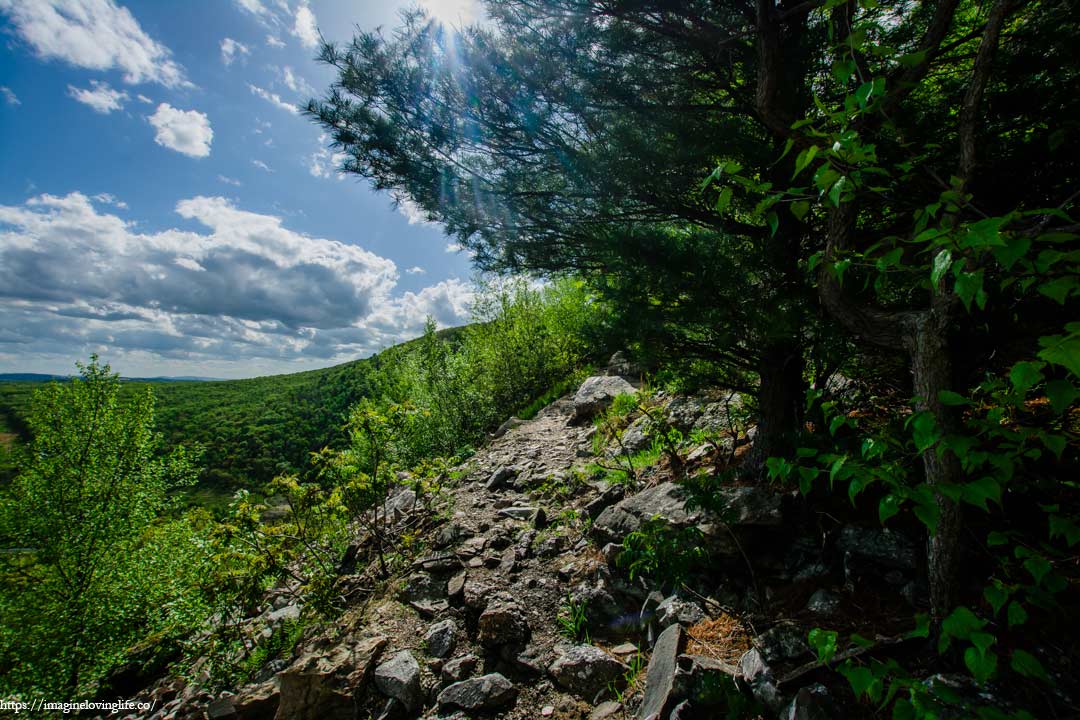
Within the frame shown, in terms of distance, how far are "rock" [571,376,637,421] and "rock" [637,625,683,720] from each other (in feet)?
19.9

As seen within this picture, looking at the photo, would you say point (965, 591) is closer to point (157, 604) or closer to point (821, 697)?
point (821, 697)

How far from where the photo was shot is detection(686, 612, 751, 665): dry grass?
2723 millimetres

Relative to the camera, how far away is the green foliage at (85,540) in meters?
10.6

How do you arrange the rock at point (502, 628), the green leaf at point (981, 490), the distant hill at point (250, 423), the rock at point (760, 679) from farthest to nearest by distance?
the distant hill at point (250, 423) → the rock at point (502, 628) → the rock at point (760, 679) → the green leaf at point (981, 490)

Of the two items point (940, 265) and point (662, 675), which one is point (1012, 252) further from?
point (662, 675)

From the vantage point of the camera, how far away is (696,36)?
3.44 m

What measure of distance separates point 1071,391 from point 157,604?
16.6m

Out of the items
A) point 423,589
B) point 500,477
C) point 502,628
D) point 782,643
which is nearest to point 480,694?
point 502,628

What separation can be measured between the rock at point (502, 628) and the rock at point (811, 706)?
200 cm

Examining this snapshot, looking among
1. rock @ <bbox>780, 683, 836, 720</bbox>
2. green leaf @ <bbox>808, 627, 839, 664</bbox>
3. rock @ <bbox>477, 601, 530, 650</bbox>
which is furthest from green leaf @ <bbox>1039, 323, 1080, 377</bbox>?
rock @ <bbox>477, 601, 530, 650</bbox>

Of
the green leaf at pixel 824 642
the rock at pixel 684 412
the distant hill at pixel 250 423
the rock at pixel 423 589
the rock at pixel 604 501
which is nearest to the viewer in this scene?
the green leaf at pixel 824 642

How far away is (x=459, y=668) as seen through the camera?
3334mm

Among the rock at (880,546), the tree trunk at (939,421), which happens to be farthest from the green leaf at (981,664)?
the rock at (880,546)

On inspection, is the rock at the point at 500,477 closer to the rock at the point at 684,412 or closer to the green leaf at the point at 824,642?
the rock at the point at 684,412
